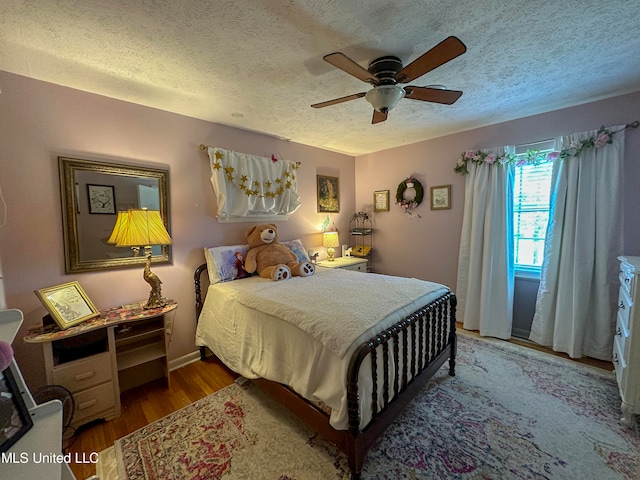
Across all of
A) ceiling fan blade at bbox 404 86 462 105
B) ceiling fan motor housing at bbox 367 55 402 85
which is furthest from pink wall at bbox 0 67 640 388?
ceiling fan motor housing at bbox 367 55 402 85

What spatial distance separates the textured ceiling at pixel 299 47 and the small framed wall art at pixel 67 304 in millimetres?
1488

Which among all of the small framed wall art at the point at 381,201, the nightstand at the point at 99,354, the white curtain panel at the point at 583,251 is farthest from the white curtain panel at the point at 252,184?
the white curtain panel at the point at 583,251

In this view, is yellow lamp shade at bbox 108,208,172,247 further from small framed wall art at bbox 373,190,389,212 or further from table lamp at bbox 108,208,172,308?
small framed wall art at bbox 373,190,389,212

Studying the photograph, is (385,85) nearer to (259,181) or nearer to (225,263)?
(259,181)

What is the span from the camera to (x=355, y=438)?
4.25 feet

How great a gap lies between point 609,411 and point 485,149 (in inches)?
101

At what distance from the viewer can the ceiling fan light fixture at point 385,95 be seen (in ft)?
5.22

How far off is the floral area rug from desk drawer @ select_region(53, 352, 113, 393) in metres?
0.45

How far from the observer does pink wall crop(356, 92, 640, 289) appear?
2236mm

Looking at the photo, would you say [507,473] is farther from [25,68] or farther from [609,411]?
[25,68]

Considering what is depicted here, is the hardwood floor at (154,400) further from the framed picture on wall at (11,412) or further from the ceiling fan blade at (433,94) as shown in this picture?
the ceiling fan blade at (433,94)

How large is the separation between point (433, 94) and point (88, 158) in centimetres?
263

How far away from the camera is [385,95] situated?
160cm

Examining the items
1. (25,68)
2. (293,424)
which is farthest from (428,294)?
(25,68)
